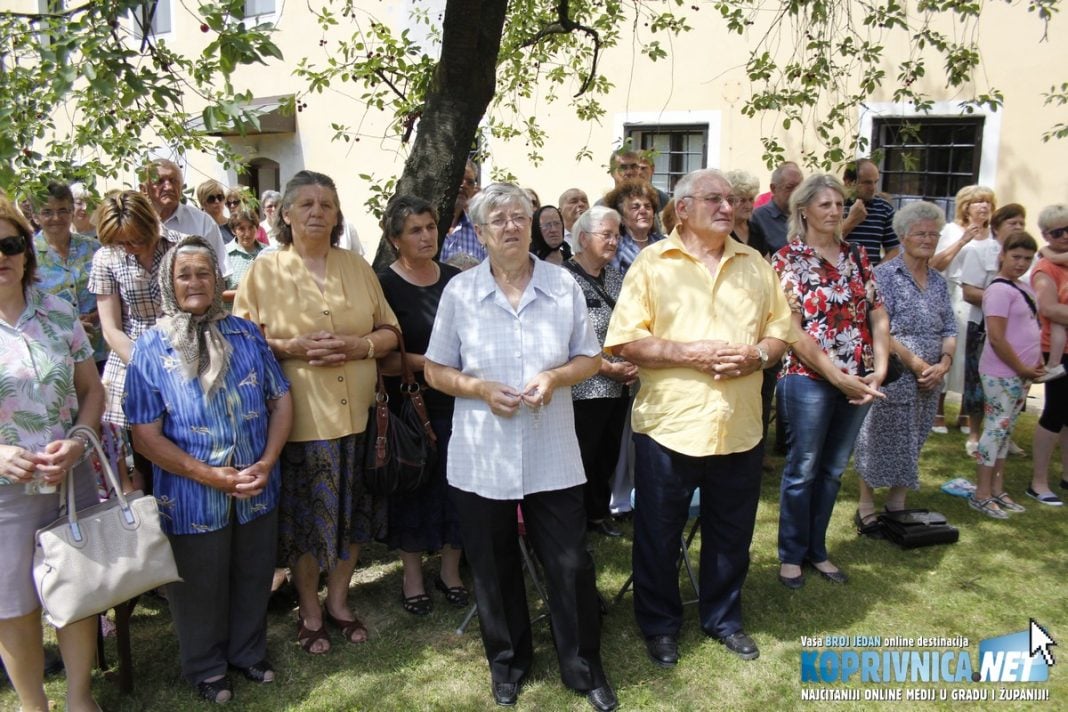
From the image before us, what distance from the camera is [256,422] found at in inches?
124

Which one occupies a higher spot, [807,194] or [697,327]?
[807,194]

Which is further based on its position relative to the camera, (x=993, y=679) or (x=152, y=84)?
(x=993, y=679)

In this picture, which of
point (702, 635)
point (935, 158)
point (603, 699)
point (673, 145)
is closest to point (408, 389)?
point (603, 699)

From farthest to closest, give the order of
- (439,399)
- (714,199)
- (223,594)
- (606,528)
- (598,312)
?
(606,528)
(598,312)
(439,399)
(714,199)
(223,594)

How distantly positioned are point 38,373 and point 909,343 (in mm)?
4267

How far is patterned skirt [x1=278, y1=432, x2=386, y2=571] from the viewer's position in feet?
11.3

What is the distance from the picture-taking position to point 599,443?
446 centimetres

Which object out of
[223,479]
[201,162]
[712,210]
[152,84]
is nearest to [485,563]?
[223,479]

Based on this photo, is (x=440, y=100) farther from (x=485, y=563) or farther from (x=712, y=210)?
(x=485, y=563)

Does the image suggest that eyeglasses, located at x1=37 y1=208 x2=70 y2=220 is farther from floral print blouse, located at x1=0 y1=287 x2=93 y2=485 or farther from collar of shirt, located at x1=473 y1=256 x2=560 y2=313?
collar of shirt, located at x1=473 y1=256 x2=560 y2=313

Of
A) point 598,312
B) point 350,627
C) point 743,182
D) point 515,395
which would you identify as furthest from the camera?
point 743,182

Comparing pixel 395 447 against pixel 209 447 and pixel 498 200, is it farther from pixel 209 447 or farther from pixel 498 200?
pixel 498 200

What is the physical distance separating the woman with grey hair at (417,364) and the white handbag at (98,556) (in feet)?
3.63

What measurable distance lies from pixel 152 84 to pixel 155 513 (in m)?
1.54
